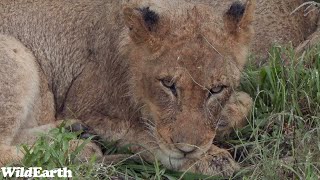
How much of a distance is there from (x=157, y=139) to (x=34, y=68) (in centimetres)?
138

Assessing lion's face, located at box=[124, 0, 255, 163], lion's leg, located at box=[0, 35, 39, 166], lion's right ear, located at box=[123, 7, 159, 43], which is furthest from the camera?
lion's leg, located at box=[0, 35, 39, 166]

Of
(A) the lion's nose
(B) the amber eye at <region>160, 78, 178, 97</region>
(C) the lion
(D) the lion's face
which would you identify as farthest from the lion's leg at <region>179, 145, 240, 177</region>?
(B) the amber eye at <region>160, 78, 178, 97</region>

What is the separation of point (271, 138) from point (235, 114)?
48cm

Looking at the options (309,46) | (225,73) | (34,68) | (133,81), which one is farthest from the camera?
(309,46)

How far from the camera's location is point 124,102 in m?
6.36

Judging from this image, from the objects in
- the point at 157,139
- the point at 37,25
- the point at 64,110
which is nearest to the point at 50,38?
the point at 37,25

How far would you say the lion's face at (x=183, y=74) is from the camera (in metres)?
5.51

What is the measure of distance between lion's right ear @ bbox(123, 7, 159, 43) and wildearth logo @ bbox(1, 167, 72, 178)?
1.09 m

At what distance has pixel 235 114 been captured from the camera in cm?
644

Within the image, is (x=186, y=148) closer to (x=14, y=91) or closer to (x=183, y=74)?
Answer: (x=183, y=74)

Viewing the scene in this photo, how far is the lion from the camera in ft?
18.3

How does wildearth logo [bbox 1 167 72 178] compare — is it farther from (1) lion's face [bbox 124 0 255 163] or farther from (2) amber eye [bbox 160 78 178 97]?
(2) amber eye [bbox 160 78 178 97]

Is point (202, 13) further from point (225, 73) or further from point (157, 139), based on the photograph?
point (157, 139)

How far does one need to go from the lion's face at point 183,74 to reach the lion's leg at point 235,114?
45cm
